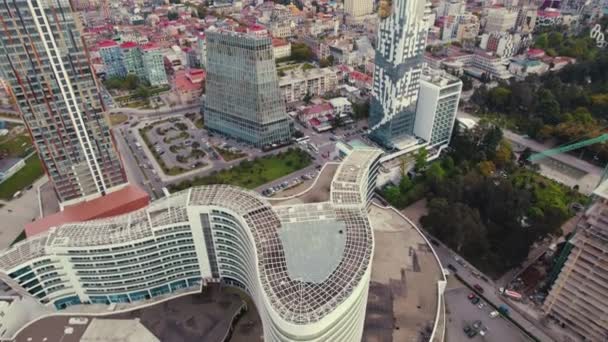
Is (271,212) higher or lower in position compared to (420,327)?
higher

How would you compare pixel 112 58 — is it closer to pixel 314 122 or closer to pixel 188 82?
pixel 188 82

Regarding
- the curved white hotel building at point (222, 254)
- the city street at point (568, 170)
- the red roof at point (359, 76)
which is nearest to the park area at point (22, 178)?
the curved white hotel building at point (222, 254)

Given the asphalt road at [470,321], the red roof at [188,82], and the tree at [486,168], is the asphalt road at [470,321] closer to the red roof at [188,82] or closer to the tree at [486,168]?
the tree at [486,168]

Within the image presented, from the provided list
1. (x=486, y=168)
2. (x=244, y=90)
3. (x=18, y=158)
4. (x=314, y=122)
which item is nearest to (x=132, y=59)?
(x=18, y=158)

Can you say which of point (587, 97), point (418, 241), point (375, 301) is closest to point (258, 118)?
point (418, 241)

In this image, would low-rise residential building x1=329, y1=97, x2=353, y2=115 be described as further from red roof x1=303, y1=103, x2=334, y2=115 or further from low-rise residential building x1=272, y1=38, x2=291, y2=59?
low-rise residential building x1=272, y1=38, x2=291, y2=59

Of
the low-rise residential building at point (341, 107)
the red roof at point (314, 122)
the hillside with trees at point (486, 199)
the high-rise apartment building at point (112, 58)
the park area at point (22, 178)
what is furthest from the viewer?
the high-rise apartment building at point (112, 58)

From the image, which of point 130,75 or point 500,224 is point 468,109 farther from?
point 130,75
